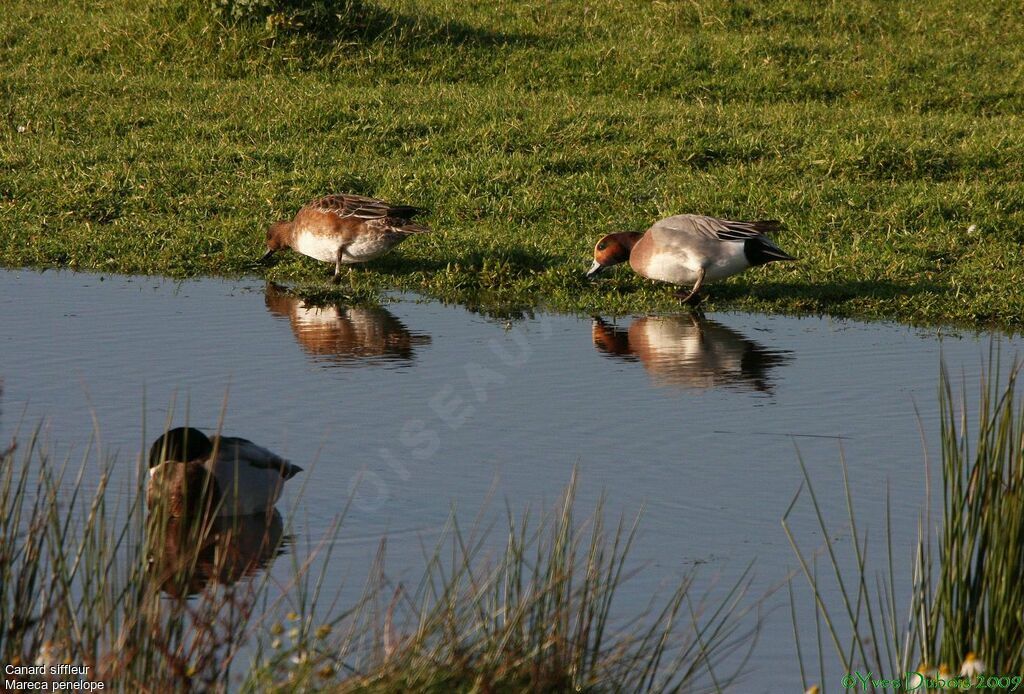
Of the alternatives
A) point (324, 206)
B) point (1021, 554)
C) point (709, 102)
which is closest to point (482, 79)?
point (709, 102)

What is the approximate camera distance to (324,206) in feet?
38.5

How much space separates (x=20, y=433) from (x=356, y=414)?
176 cm

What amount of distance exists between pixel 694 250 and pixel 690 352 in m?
1.26

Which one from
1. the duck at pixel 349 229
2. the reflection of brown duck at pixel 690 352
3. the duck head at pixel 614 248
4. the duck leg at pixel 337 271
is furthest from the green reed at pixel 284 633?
the duck leg at pixel 337 271

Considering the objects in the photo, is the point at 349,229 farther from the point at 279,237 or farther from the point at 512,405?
the point at 512,405

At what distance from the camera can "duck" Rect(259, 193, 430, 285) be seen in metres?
11.6

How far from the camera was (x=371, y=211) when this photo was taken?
38.4ft

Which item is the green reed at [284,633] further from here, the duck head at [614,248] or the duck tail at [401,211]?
the duck tail at [401,211]

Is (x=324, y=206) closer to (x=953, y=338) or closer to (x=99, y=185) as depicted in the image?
(x=99, y=185)

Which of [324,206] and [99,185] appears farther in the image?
[99,185]

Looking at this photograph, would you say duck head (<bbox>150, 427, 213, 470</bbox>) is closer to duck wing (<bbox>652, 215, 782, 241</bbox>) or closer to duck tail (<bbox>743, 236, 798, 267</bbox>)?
duck wing (<bbox>652, 215, 782, 241</bbox>)

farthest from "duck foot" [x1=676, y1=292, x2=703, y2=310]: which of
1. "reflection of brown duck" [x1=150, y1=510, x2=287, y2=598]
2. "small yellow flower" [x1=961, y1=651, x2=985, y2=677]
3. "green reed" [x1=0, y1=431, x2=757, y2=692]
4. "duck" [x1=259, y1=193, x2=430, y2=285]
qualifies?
"small yellow flower" [x1=961, y1=651, x2=985, y2=677]

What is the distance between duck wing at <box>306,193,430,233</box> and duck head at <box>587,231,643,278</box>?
1346 millimetres

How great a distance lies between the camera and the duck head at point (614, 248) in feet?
37.6
